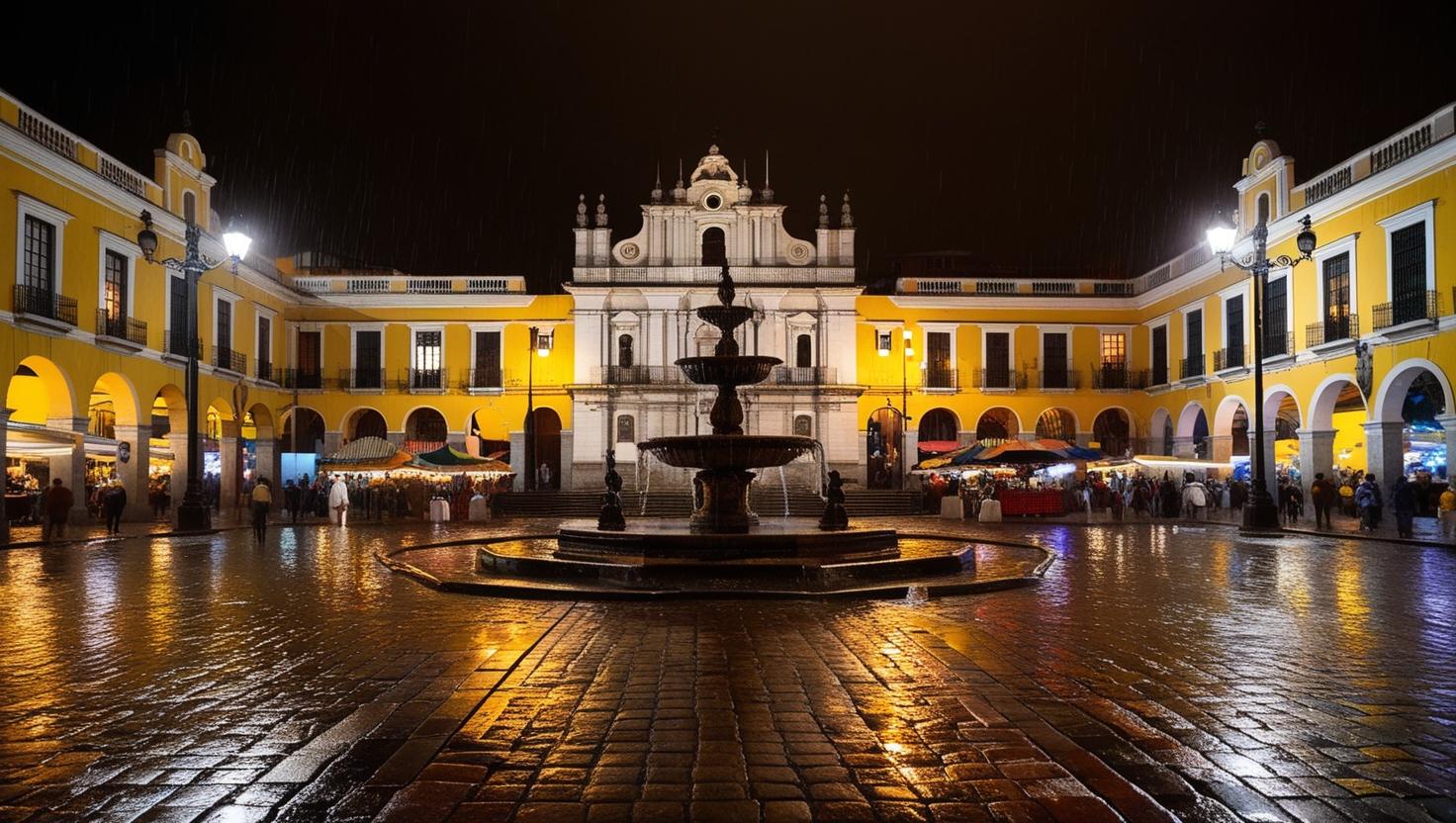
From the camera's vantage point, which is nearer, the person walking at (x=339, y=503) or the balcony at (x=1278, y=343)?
the person walking at (x=339, y=503)

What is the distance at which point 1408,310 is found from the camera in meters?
22.0

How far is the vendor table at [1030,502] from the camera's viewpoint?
1060 inches

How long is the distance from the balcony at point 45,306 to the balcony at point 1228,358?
28.0 m

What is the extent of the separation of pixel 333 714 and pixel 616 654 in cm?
186

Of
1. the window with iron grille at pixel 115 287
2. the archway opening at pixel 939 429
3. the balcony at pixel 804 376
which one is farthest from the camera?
the archway opening at pixel 939 429

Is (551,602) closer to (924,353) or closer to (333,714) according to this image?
(333,714)

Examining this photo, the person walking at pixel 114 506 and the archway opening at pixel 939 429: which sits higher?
the archway opening at pixel 939 429

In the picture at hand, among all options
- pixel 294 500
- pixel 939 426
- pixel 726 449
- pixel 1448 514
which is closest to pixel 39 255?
pixel 294 500

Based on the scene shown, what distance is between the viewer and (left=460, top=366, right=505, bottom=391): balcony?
3741 centimetres

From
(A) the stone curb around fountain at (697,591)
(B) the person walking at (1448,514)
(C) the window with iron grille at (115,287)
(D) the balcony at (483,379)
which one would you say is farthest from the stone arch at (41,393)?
(B) the person walking at (1448,514)

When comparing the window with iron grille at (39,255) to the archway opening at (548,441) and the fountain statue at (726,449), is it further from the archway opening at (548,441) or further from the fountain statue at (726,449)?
the archway opening at (548,441)

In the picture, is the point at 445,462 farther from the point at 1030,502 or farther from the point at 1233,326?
the point at 1233,326

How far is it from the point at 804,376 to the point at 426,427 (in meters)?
13.7

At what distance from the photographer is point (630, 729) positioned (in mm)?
4543
